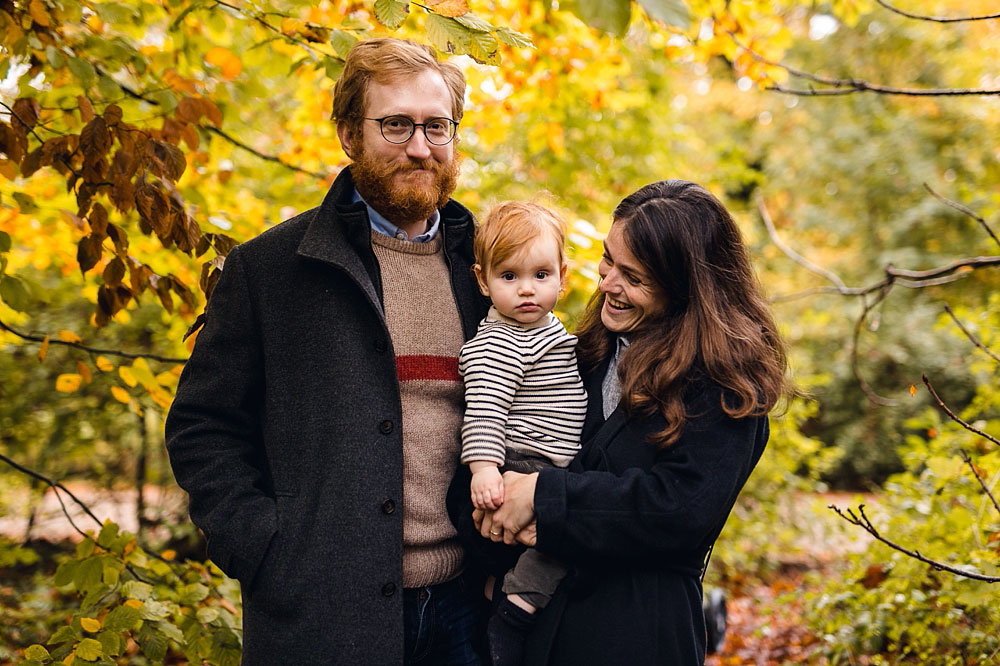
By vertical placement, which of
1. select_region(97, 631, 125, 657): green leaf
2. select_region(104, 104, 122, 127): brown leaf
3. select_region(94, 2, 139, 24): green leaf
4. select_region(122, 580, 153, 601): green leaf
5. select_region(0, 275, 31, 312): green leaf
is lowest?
select_region(97, 631, 125, 657): green leaf

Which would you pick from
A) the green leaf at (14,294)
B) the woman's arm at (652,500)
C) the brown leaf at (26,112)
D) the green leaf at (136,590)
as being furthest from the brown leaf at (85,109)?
the woman's arm at (652,500)

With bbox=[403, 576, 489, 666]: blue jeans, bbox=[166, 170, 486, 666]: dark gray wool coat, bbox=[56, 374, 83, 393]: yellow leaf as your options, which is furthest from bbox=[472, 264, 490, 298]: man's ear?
bbox=[56, 374, 83, 393]: yellow leaf

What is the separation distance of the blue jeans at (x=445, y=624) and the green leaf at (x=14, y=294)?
161cm

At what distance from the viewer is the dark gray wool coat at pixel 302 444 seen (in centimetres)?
191

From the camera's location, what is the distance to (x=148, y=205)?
91.8 inches

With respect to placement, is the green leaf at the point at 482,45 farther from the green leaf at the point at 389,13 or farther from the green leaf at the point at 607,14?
the green leaf at the point at 607,14

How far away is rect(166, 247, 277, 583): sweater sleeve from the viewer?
1.91 metres

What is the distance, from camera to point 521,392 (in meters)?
2.09

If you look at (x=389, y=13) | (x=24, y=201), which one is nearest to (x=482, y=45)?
(x=389, y=13)

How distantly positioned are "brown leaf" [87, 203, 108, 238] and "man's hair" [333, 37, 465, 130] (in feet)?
2.53

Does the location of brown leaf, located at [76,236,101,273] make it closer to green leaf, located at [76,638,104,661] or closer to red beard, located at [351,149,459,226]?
red beard, located at [351,149,459,226]

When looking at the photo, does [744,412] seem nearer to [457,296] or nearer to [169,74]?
[457,296]

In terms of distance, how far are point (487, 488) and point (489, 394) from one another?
0.23 metres

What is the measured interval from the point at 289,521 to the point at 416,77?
1182 mm
